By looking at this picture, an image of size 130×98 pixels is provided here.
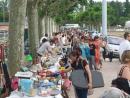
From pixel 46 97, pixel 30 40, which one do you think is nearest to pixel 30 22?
pixel 30 40

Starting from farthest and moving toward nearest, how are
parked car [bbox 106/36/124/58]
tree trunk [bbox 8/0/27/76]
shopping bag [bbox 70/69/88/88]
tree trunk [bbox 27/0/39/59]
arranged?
parked car [bbox 106/36/124/58], tree trunk [bbox 27/0/39/59], tree trunk [bbox 8/0/27/76], shopping bag [bbox 70/69/88/88]

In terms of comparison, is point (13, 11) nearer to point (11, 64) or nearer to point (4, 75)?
point (11, 64)

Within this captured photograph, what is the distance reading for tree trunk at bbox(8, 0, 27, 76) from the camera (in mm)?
12594

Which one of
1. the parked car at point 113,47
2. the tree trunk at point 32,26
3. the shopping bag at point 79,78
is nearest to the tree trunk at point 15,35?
the shopping bag at point 79,78

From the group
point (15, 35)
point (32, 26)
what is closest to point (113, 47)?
point (32, 26)

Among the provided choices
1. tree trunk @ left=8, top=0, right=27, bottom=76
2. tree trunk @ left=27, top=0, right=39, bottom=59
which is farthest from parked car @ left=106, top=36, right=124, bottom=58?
tree trunk @ left=8, top=0, right=27, bottom=76

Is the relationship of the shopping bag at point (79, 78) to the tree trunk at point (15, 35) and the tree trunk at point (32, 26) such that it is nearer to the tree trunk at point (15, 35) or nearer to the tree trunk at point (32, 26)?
the tree trunk at point (15, 35)

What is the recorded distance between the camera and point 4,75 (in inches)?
396

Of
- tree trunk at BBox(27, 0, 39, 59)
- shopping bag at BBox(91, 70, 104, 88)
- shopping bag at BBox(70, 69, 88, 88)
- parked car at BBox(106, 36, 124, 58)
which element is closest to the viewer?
shopping bag at BBox(70, 69, 88, 88)

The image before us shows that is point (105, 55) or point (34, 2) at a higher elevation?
point (34, 2)

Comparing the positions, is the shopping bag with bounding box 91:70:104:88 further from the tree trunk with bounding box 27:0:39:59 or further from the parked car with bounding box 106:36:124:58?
the parked car with bounding box 106:36:124:58

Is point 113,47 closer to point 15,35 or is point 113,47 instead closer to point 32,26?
point 32,26

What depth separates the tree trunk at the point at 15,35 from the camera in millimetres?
12594

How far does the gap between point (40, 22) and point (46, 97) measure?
24.8 meters
